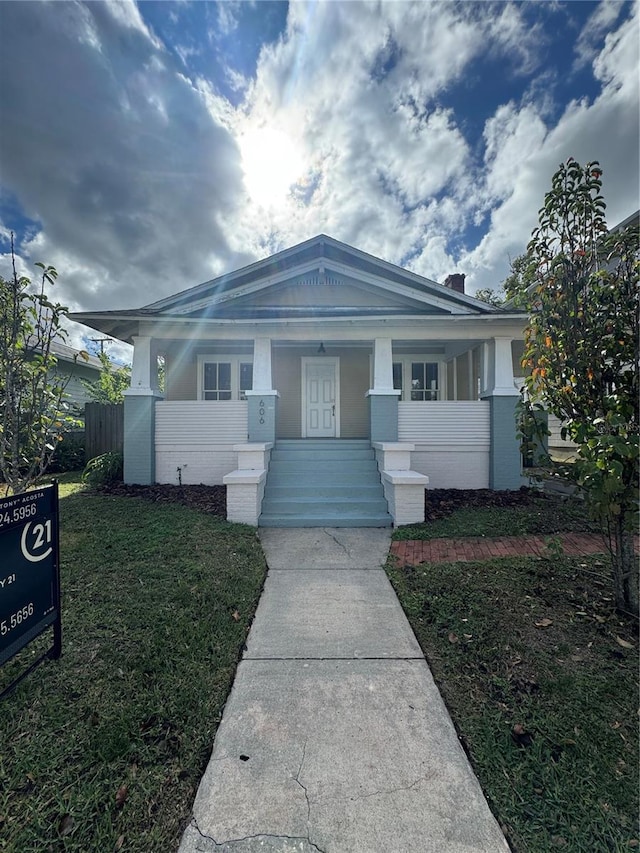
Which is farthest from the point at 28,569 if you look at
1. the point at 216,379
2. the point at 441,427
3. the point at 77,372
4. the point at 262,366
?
the point at 77,372

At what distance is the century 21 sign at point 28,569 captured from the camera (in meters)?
2.28

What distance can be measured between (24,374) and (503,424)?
817 cm

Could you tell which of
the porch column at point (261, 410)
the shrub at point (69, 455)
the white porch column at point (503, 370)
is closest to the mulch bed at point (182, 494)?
the porch column at point (261, 410)

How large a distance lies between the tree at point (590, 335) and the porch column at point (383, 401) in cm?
457

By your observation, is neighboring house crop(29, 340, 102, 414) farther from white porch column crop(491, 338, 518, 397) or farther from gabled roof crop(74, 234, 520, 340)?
white porch column crop(491, 338, 518, 397)

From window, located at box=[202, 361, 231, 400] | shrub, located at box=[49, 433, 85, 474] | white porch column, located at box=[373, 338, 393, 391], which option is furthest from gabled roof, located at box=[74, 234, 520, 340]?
shrub, located at box=[49, 433, 85, 474]

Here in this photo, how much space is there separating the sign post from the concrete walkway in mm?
1386

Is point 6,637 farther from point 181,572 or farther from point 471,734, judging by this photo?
point 471,734

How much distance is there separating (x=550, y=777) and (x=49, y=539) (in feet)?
10.8

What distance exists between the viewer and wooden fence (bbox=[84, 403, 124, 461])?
36.2ft

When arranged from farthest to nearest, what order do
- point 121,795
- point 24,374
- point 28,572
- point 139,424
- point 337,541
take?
point 139,424 → point 337,541 → point 24,374 → point 28,572 → point 121,795

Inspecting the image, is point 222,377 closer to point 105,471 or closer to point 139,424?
point 139,424

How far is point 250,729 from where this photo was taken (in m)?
2.11

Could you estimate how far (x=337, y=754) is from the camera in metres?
1.92
